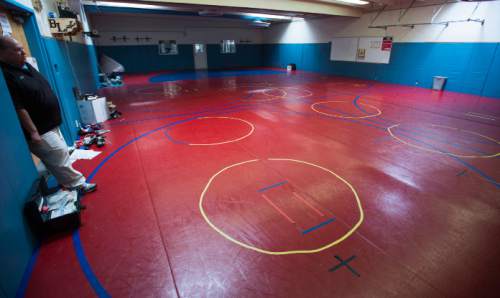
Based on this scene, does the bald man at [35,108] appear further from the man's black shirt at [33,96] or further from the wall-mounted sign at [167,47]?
the wall-mounted sign at [167,47]

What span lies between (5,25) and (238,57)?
1953 cm

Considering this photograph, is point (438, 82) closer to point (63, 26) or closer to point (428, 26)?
point (428, 26)

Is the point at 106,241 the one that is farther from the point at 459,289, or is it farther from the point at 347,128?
the point at 347,128

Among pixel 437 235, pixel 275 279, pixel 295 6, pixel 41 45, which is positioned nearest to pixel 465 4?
pixel 295 6

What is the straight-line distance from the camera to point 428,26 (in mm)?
10766

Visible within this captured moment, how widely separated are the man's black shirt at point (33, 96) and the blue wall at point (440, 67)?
12.9 m

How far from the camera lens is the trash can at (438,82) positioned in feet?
34.5

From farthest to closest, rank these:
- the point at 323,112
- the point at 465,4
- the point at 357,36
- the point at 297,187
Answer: the point at 357,36 → the point at 465,4 → the point at 323,112 → the point at 297,187

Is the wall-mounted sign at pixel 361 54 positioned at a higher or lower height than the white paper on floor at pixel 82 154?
higher

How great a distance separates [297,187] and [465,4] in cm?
1117

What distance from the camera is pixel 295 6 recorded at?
37.2 feet

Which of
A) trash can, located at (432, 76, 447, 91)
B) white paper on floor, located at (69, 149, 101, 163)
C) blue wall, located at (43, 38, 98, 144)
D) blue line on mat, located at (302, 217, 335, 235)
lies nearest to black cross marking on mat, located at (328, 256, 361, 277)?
blue line on mat, located at (302, 217, 335, 235)

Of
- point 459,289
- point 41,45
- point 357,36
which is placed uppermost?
point 357,36

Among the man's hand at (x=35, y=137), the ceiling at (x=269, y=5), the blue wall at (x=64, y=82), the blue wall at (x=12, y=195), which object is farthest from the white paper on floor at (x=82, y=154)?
the ceiling at (x=269, y=5)
